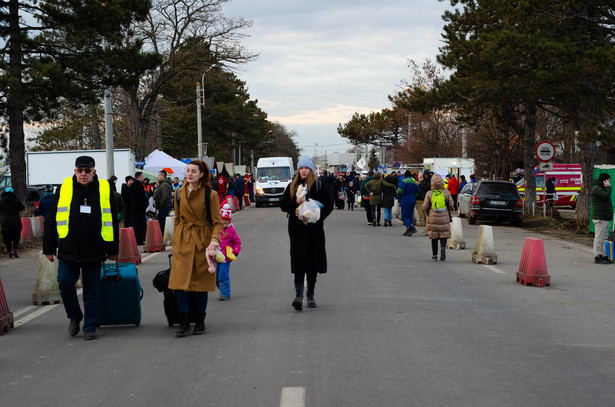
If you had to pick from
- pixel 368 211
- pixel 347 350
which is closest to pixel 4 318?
pixel 347 350

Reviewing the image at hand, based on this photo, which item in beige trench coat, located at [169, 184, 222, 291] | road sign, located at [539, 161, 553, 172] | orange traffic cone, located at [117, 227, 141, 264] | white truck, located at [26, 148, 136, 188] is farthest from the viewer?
white truck, located at [26, 148, 136, 188]

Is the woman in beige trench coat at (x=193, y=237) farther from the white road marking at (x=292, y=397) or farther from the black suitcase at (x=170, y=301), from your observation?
the white road marking at (x=292, y=397)

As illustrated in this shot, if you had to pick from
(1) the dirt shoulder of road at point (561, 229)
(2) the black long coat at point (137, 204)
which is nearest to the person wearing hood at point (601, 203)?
(1) the dirt shoulder of road at point (561, 229)

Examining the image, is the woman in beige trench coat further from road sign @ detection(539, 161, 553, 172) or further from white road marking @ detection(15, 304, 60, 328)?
road sign @ detection(539, 161, 553, 172)

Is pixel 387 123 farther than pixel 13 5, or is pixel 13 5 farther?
pixel 387 123

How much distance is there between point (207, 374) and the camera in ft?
20.2

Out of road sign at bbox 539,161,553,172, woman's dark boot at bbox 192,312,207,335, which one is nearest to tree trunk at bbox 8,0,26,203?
woman's dark boot at bbox 192,312,207,335

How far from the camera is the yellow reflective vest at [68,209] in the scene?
7645mm

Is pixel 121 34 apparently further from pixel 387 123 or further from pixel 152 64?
pixel 387 123

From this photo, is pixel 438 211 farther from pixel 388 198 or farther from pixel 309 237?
pixel 388 198

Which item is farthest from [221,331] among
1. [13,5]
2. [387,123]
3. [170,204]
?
[387,123]

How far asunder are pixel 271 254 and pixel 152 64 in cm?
1100

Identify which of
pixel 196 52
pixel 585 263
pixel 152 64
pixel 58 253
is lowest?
pixel 585 263

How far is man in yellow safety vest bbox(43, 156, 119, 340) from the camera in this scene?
760cm
